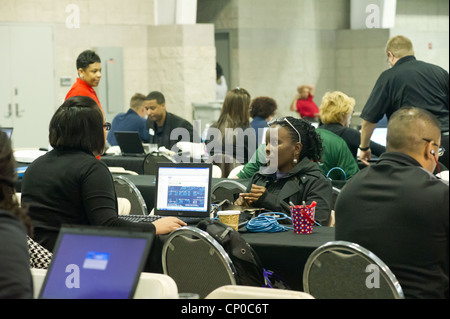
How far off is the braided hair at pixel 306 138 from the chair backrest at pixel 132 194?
1348 mm

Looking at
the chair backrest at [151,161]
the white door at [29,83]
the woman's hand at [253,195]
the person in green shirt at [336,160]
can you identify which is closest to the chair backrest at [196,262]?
the woman's hand at [253,195]

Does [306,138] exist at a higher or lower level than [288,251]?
higher

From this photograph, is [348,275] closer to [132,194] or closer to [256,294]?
[256,294]

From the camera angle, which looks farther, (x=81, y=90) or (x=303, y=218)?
(x=81, y=90)

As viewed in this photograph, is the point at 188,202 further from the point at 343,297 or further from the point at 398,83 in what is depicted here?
the point at 398,83

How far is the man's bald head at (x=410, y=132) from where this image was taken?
3363 millimetres

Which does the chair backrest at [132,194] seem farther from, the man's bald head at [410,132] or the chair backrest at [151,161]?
the man's bald head at [410,132]

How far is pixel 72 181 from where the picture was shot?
3725mm

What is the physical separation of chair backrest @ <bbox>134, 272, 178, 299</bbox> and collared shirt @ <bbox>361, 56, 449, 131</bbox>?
14.2 feet

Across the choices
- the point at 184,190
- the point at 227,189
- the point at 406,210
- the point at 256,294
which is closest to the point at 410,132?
the point at 406,210

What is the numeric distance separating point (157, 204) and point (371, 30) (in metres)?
11.8

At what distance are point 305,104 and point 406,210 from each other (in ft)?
38.1
